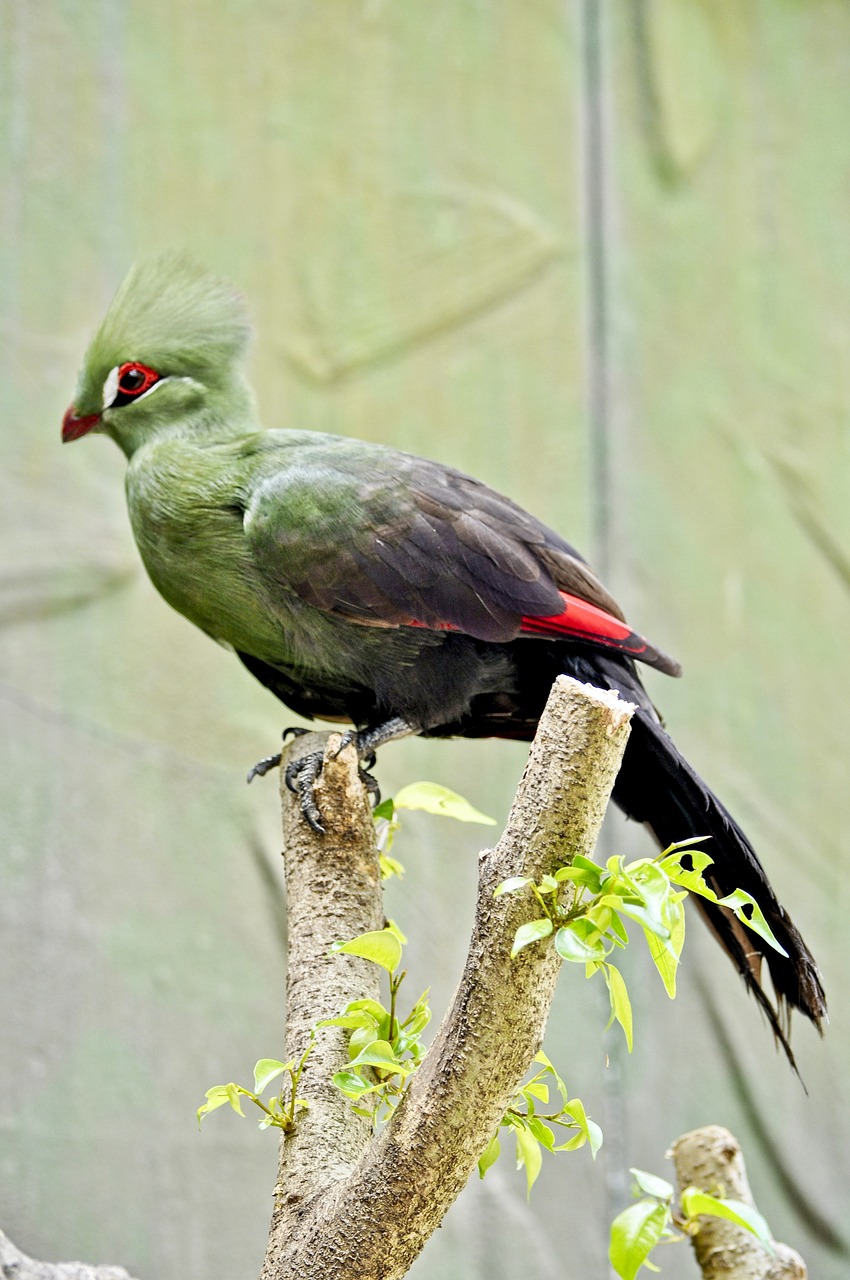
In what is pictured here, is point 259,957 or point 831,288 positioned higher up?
point 831,288

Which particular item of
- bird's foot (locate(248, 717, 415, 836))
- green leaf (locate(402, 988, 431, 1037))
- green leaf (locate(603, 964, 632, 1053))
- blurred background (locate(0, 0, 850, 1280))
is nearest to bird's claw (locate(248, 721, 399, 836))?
bird's foot (locate(248, 717, 415, 836))

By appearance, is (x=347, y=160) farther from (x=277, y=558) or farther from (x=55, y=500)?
(x=277, y=558)

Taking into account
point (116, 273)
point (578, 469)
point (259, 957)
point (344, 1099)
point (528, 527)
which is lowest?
point (259, 957)

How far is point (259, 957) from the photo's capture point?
2852 millimetres

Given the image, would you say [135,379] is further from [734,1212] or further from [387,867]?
[734,1212]

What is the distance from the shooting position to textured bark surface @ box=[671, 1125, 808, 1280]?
146 cm

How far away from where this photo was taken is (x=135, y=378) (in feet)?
6.01

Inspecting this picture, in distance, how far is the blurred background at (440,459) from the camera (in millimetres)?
2738

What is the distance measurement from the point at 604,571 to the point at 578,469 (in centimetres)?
25

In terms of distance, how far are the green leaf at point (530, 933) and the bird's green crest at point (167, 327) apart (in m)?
1.07

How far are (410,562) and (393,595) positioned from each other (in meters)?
0.05

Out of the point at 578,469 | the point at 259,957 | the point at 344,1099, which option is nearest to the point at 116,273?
the point at 578,469

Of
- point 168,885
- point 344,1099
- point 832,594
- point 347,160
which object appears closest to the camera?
point 344,1099

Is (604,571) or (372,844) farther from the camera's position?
(604,571)
